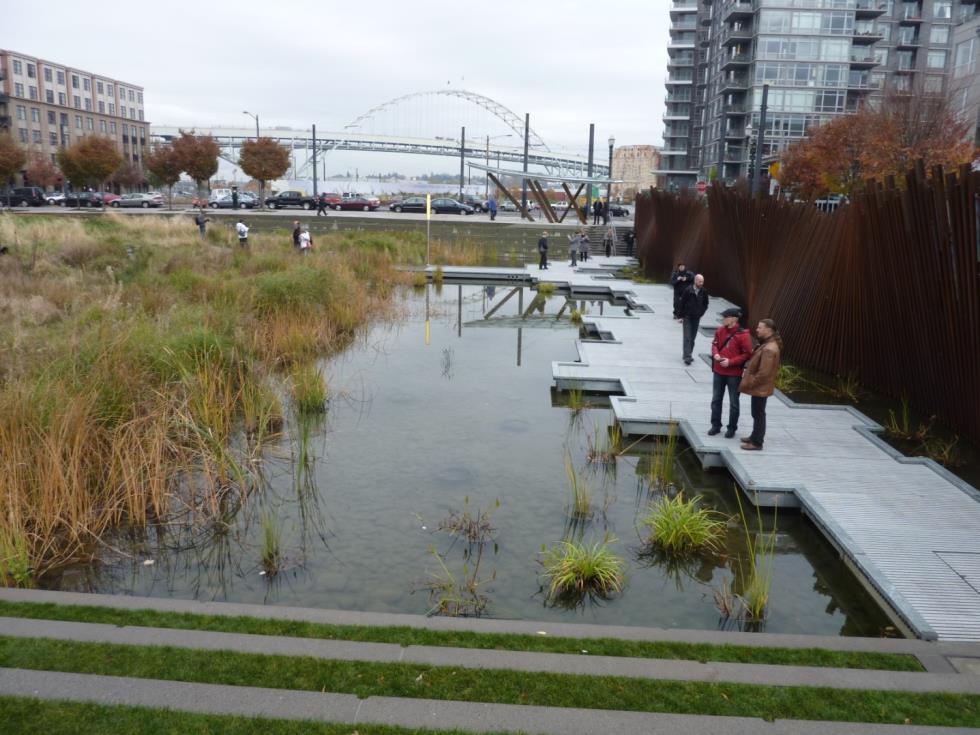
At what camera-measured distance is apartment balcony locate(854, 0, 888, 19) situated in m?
74.8

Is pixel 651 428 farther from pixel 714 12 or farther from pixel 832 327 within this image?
pixel 714 12

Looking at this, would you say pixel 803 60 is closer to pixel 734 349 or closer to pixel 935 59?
pixel 935 59

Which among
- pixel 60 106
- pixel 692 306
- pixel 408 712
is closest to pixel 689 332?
pixel 692 306

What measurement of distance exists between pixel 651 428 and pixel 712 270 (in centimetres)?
1277

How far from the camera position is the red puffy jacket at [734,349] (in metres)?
9.33

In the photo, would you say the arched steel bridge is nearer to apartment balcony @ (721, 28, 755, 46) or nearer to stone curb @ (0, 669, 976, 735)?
apartment balcony @ (721, 28, 755, 46)

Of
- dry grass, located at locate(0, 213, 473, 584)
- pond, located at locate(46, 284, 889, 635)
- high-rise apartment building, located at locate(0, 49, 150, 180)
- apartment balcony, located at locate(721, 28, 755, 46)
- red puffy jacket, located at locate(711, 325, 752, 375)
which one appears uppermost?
apartment balcony, located at locate(721, 28, 755, 46)

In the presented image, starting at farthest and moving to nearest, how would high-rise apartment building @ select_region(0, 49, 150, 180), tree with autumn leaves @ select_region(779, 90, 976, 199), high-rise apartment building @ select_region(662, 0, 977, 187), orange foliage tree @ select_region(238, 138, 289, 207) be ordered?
high-rise apartment building @ select_region(0, 49, 150, 180), high-rise apartment building @ select_region(662, 0, 977, 187), orange foliage tree @ select_region(238, 138, 289, 207), tree with autumn leaves @ select_region(779, 90, 976, 199)

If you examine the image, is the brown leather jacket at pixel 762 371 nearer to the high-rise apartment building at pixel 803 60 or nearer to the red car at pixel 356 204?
the red car at pixel 356 204

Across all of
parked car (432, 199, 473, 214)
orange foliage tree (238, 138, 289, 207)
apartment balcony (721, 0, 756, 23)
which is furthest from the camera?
apartment balcony (721, 0, 756, 23)

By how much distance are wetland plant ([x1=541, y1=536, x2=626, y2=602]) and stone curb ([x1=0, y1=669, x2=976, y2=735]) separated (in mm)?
2159

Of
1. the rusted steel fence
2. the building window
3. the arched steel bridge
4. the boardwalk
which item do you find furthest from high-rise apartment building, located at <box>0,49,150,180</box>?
the building window

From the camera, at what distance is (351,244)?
100 feet

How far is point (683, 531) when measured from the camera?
726cm
